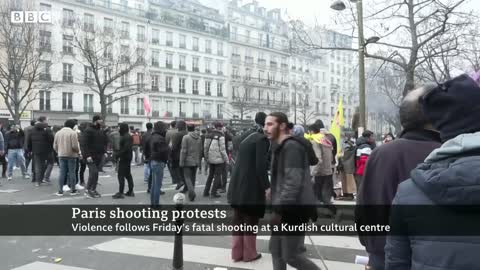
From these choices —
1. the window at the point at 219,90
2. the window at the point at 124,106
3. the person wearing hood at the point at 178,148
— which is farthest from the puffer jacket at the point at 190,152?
the window at the point at 219,90

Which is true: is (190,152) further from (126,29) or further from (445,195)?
(126,29)

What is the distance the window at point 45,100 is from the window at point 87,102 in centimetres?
432

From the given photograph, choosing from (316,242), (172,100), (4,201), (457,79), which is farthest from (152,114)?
(457,79)

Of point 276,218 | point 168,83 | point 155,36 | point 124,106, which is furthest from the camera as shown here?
point 168,83

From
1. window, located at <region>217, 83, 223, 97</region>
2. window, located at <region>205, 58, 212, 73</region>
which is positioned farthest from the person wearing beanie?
window, located at <region>217, 83, 223, 97</region>

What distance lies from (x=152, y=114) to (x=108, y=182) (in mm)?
44374

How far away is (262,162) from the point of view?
16.4 feet

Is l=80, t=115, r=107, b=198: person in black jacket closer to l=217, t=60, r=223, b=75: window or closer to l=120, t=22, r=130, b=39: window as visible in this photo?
l=120, t=22, r=130, b=39: window

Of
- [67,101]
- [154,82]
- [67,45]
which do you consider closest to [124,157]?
[67,101]

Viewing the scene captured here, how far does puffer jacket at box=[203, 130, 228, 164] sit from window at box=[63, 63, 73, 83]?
41951 mm

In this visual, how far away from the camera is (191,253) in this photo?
579 cm

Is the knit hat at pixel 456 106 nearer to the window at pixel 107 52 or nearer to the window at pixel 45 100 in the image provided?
the window at pixel 107 52

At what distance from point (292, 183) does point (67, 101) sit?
48.8 metres

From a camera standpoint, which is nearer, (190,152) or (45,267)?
(45,267)
